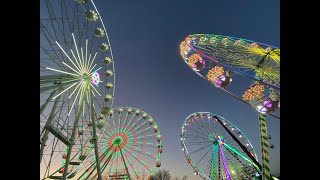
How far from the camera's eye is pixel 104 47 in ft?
65.5

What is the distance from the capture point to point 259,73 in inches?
636

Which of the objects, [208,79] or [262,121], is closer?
[262,121]

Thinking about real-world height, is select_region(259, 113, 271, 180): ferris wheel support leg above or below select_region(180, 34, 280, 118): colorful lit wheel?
below

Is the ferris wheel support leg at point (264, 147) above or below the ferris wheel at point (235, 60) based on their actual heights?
below
